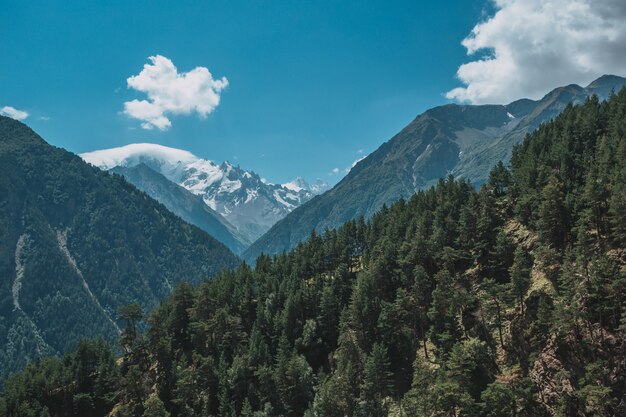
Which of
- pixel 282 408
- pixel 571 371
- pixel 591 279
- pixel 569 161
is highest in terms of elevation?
pixel 569 161

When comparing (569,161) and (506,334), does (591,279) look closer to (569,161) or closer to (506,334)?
(506,334)

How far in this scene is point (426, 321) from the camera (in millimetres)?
99875

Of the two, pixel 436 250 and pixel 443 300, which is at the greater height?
pixel 436 250

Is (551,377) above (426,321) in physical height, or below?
below

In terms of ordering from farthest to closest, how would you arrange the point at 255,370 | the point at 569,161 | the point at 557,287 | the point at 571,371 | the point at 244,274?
1. the point at 244,274
2. the point at 569,161
3. the point at 255,370
4. the point at 557,287
5. the point at 571,371

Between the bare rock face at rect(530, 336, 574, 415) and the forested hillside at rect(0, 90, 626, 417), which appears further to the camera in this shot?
the forested hillside at rect(0, 90, 626, 417)

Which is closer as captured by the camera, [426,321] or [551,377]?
[551,377]

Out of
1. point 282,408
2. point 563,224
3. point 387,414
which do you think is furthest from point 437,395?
point 563,224

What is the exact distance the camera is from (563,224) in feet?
305

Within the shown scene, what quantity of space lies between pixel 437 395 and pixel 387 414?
16.5m

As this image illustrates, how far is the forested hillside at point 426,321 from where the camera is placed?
71.7m

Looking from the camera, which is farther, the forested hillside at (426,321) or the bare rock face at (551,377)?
the forested hillside at (426,321)

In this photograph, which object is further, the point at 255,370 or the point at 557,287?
the point at 255,370

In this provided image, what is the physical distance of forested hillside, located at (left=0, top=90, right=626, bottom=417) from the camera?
7169 cm
